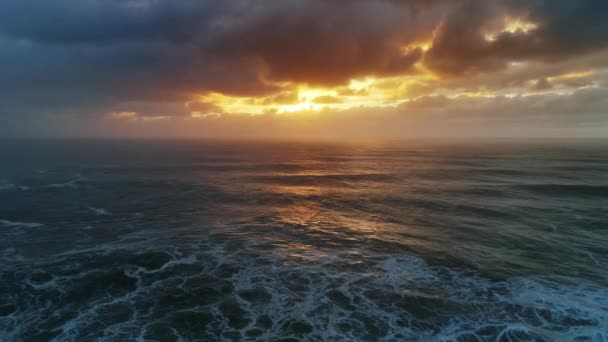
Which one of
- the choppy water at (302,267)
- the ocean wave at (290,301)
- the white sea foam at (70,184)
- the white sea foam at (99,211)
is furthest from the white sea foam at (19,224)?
the white sea foam at (70,184)

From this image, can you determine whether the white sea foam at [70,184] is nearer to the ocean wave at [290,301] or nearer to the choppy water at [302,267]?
the choppy water at [302,267]

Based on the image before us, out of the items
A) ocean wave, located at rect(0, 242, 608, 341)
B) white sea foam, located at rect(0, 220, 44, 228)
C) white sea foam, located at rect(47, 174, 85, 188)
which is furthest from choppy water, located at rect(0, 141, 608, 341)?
white sea foam, located at rect(47, 174, 85, 188)

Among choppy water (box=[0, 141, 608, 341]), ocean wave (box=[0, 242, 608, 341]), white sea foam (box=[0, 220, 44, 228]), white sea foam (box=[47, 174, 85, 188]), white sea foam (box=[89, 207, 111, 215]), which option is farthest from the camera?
white sea foam (box=[47, 174, 85, 188])

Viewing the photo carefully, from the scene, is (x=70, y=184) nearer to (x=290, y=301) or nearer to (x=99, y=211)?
(x=99, y=211)

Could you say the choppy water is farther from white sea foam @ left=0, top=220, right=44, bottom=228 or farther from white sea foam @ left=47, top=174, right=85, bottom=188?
white sea foam @ left=47, top=174, right=85, bottom=188

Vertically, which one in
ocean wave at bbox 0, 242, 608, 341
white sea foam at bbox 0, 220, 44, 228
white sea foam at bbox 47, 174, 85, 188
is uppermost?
white sea foam at bbox 47, 174, 85, 188

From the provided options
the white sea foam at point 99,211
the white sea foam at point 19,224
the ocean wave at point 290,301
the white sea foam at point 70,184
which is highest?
the white sea foam at point 70,184

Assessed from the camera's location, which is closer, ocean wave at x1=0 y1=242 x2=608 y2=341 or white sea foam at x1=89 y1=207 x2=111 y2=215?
ocean wave at x1=0 y1=242 x2=608 y2=341

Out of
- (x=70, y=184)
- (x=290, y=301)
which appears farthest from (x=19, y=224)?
(x=290, y=301)
